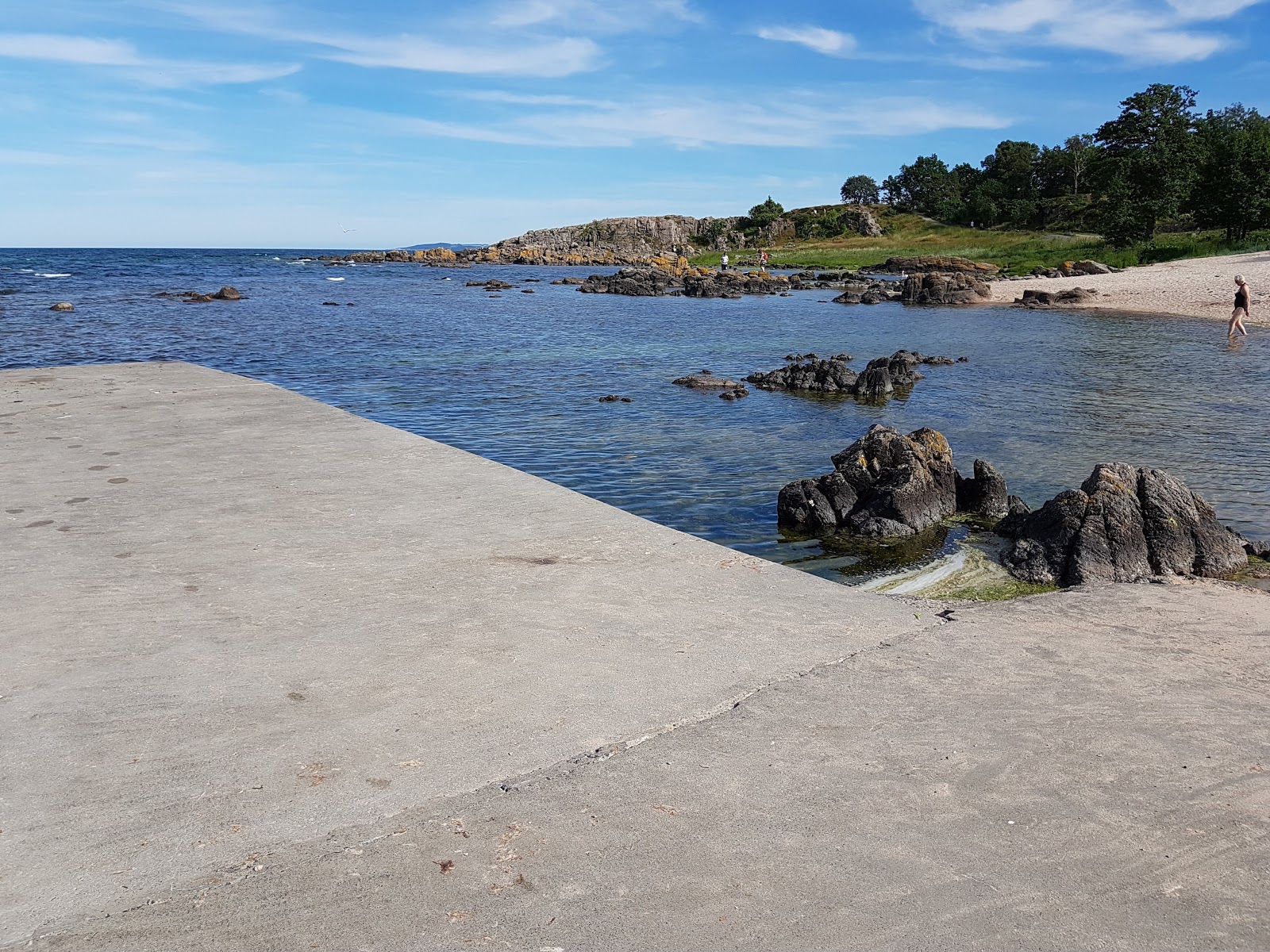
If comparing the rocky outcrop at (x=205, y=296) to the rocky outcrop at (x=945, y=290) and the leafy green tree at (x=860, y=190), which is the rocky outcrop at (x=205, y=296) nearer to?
the rocky outcrop at (x=945, y=290)

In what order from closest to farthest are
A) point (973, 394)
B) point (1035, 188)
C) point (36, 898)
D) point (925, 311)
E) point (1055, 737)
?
point (36, 898)
point (1055, 737)
point (973, 394)
point (925, 311)
point (1035, 188)

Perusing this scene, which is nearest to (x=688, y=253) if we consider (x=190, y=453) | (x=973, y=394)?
(x=973, y=394)

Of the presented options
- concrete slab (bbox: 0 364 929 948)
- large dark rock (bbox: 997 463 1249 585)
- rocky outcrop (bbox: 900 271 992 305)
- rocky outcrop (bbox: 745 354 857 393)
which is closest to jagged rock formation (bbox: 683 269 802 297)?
rocky outcrop (bbox: 900 271 992 305)

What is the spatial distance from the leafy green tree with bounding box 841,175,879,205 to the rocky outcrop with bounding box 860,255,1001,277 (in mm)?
81924

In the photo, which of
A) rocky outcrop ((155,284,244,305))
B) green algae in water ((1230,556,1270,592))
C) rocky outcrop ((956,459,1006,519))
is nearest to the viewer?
green algae in water ((1230,556,1270,592))

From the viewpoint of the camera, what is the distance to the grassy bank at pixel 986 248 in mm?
69812

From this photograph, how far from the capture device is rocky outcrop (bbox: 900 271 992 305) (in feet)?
198

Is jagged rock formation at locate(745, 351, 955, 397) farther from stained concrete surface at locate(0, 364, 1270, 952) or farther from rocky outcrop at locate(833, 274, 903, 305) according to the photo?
rocky outcrop at locate(833, 274, 903, 305)

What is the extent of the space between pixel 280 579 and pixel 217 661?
161cm

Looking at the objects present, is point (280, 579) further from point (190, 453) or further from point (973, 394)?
point (973, 394)

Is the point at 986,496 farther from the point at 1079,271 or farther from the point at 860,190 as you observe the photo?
the point at 860,190

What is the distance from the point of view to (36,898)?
382 centimetres

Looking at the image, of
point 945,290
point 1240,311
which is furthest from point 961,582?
point 945,290

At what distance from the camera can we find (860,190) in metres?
174
